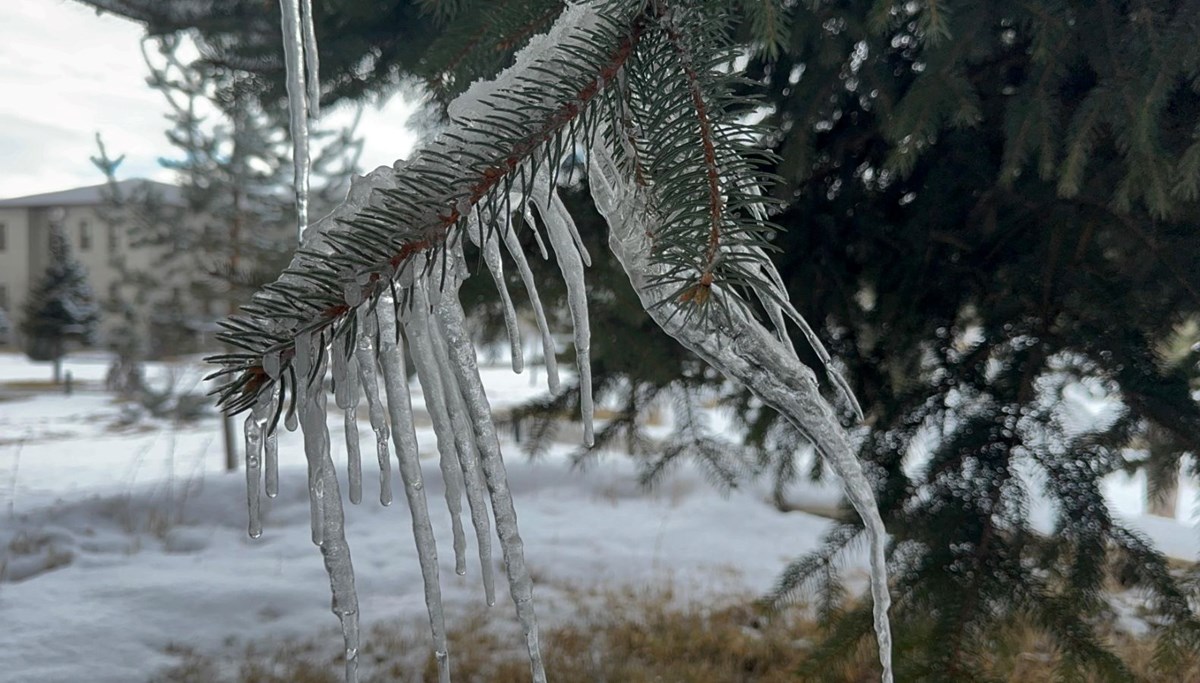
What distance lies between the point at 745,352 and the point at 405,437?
Result: 25 cm

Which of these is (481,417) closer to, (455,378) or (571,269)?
(455,378)

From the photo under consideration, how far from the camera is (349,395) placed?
19.9 inches

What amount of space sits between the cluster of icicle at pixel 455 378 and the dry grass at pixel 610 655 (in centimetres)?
169

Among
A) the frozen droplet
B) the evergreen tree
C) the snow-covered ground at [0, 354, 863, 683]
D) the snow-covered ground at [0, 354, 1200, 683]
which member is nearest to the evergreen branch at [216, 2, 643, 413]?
the frozen droplet

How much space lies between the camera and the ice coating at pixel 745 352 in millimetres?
579

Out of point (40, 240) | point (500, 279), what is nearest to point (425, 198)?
point (500, 279)

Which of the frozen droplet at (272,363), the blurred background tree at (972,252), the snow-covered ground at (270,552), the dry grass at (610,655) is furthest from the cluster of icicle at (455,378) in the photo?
the dry grass at (610,655)

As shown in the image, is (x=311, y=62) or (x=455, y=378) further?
(x=311, y=62)

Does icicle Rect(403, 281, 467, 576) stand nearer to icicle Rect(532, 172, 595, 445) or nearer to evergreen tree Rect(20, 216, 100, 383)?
icicle Rect(532, 172, 595, 445)

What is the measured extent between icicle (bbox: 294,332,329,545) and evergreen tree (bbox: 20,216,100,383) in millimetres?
15535

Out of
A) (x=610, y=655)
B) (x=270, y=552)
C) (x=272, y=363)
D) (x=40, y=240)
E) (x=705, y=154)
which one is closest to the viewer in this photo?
(x=272, y=363)

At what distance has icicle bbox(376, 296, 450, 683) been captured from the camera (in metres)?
0.52

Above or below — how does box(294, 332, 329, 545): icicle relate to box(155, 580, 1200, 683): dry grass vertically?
above

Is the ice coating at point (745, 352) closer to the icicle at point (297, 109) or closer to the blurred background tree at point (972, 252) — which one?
the icicle at point (297, 109)
